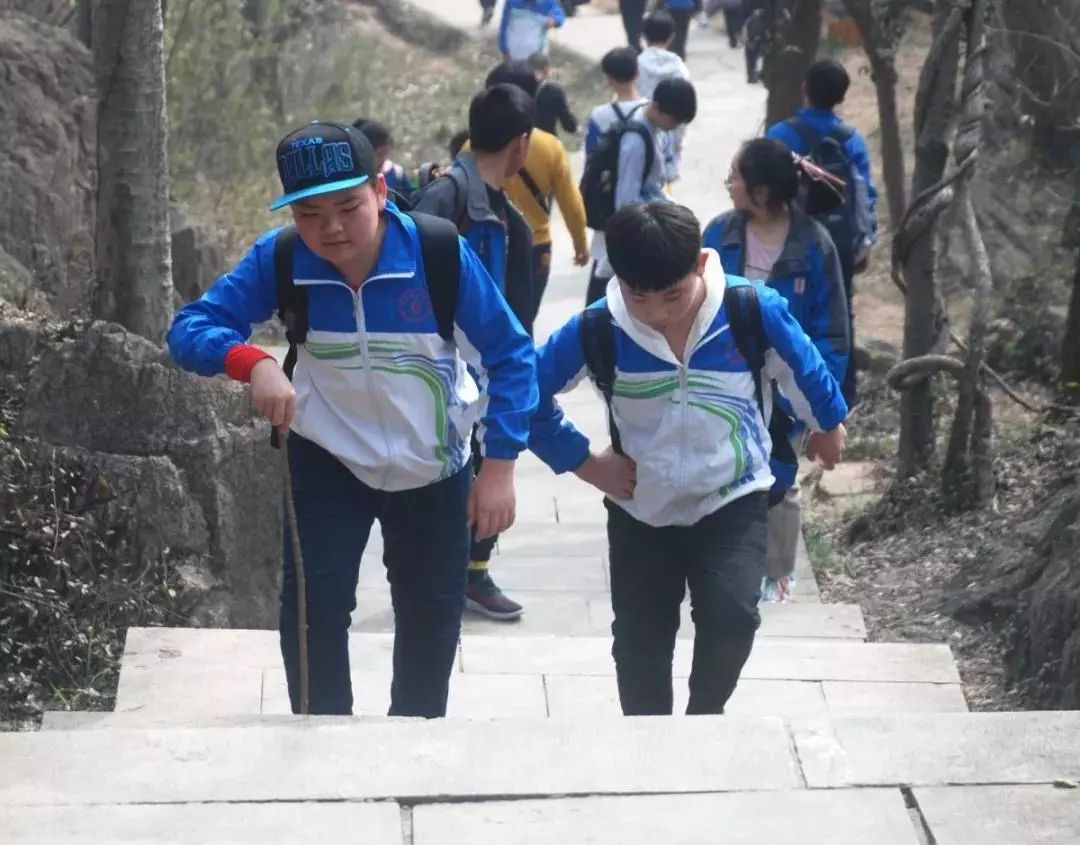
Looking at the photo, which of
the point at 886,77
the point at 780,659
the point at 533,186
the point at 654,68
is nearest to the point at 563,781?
the point at 780,659

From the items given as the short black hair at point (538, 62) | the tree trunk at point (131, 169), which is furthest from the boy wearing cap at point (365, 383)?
the short black hair at point (538, 62)

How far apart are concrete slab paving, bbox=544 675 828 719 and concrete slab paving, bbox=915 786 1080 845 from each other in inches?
79.0

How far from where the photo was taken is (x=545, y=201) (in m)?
7.59

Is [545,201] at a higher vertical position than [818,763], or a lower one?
lower

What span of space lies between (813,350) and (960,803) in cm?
129

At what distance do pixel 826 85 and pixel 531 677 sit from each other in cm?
328

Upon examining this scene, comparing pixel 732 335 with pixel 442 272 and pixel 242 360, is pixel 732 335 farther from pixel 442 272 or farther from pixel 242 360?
pixel 242 360

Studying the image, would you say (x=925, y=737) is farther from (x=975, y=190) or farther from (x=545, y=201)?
(x=975, y=190)

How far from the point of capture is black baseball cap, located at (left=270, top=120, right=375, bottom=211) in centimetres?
371

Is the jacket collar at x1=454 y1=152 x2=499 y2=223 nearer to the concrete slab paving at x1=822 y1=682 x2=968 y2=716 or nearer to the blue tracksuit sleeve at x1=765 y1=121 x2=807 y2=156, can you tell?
the concrete slab paving at x1=822 y1=682 x2=968 y2=716

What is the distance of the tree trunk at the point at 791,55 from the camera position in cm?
1154

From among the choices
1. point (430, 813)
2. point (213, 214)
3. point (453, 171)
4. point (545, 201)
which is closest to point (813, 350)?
point (430, 813)

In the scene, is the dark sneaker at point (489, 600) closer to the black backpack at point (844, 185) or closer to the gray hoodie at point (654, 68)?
the black backpack at point (844, 185)

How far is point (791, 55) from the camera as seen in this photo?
38.2 ft
